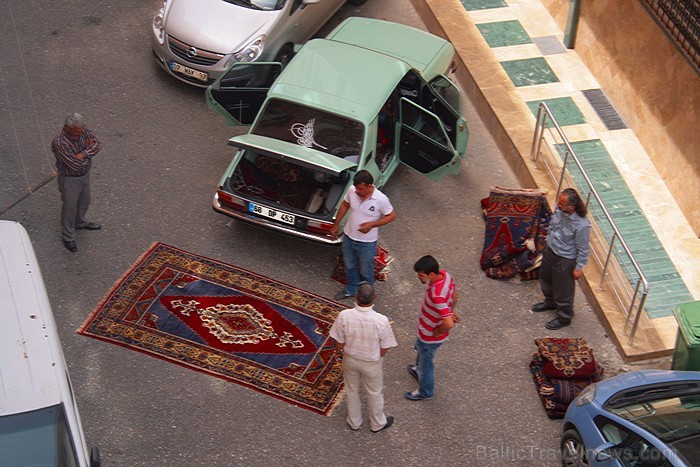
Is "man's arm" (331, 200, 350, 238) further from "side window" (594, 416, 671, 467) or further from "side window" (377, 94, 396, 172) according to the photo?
"side window" (594, 416, 671, 467)

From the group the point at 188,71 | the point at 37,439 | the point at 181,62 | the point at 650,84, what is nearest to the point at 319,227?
the point at 188,71

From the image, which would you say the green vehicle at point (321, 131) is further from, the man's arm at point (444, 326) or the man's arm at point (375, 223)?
the man's arm at point (444, 326)

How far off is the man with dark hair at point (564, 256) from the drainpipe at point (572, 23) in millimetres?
5246

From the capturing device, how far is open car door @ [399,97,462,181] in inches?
449

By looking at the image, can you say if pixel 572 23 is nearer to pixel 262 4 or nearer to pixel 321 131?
pixel 262 4

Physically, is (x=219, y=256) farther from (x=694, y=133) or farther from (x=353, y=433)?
(x=694, y=133)

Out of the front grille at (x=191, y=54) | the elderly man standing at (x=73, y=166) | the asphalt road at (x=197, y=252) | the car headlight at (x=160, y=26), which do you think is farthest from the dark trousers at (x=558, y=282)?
the car headlight at (x=160, y=26)

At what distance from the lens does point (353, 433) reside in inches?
369

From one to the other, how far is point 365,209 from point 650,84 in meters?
5.04

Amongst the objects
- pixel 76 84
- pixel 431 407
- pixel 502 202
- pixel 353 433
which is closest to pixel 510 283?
pixel 502 202

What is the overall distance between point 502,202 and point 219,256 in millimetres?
3343

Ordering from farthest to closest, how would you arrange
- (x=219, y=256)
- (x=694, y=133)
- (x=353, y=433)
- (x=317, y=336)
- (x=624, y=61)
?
(x=624, y=61)
(x=694, y=133)
(x=219, y=256)
(x=317, y=336)
(x=353, y=433)

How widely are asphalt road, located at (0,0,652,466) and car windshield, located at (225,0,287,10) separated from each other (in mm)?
1393

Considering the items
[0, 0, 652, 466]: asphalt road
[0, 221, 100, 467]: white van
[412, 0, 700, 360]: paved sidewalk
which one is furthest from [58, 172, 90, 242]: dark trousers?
[412, 0, 700, 360]: paved sidewalk
